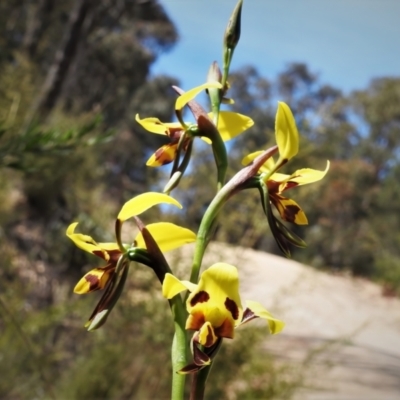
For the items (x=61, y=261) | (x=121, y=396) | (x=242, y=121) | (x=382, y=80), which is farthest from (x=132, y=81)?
(x=242, y=121)

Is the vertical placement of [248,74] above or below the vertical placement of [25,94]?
above

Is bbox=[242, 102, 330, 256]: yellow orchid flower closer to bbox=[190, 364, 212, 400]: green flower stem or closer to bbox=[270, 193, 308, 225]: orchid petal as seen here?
bbox=[270, 193, 308, 225]: orchid petal

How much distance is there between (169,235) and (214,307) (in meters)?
0.06

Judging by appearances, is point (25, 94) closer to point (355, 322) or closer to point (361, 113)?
point (355, 322)

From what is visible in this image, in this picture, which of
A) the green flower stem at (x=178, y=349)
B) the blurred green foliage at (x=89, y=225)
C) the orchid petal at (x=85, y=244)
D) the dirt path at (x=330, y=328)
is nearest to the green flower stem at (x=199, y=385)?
the green flower stem at (x=178, y=349)

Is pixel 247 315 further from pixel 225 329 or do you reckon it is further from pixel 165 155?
pixel 165 155

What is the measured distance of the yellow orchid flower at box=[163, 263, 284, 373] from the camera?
302mm

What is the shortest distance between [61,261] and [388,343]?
3260 mm

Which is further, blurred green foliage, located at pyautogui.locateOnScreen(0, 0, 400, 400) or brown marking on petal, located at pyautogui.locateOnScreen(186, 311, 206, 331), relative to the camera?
blurred green foliage, located at pyautogui.locateOnScreen(0, 0, 400, 400)

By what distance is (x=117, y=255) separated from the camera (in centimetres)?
36

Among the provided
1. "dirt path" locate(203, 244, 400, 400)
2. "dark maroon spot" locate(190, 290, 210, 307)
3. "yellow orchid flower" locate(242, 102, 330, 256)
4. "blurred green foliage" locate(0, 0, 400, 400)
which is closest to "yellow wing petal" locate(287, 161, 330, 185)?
"yellow orchid flower" locate(242, 102, 330, 256)

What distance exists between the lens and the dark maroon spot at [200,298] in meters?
0.31

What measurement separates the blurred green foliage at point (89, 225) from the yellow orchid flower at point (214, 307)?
44 centimetres

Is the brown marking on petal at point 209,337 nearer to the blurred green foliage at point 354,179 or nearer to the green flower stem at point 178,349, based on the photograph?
the green flower stem at point 178,349
